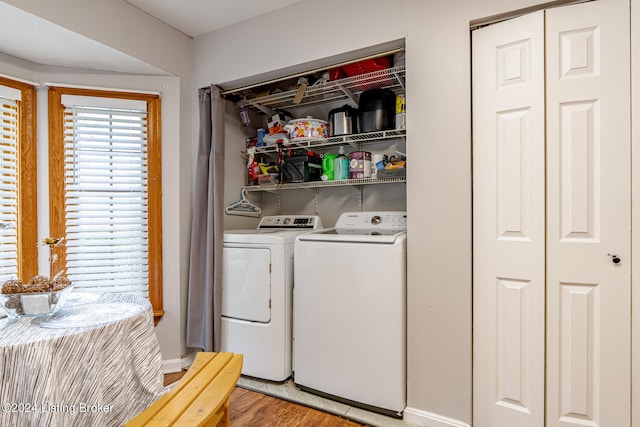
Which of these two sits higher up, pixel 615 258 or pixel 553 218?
pixel 553 218

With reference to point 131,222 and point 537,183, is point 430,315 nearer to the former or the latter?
point 537,183

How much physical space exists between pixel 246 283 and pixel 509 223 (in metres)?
1.73

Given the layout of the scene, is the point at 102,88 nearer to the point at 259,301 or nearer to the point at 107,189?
the point at 107,189

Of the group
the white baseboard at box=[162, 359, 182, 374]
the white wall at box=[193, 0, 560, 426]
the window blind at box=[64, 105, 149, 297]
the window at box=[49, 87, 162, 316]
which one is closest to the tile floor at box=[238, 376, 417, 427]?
the white wall at box=[193, 0, 560, 426]

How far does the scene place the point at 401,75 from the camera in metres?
2.25

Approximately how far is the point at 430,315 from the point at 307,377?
927 millimetres

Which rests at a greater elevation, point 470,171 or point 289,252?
point 470,171

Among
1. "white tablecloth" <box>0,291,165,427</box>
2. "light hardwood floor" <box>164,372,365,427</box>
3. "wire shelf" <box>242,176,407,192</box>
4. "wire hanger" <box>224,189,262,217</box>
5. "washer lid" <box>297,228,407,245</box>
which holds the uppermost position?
"wire shelf" <box>242,176,407,192</box>

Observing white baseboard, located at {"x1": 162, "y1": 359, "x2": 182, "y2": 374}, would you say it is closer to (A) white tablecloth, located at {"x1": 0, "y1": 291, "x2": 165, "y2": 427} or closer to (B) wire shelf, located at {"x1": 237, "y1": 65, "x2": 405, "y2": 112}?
(A) white tablecloth, located at {"x1": 0, "y1": 291, "x2": 165, "y2": 427}

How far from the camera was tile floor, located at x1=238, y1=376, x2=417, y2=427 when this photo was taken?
6.31 feet

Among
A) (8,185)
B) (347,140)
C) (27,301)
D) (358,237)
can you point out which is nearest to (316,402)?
(358,237)

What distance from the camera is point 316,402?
2125 mm

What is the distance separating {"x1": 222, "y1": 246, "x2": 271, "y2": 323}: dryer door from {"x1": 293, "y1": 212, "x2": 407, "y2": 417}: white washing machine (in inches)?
9.3

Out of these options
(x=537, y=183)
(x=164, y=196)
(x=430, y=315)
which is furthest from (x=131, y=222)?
(x=537, y=183)
